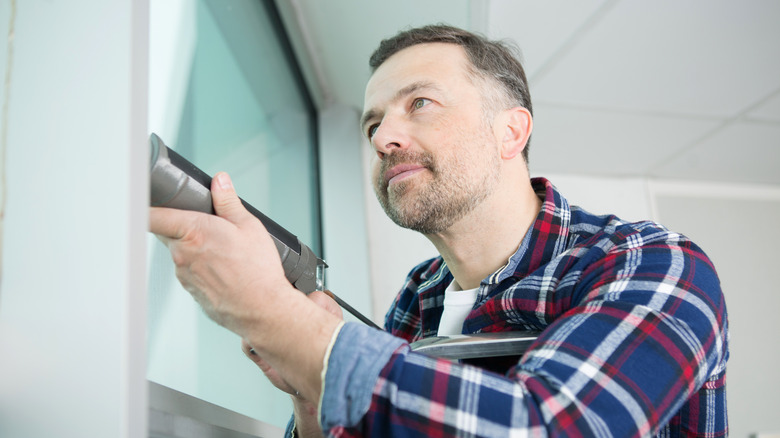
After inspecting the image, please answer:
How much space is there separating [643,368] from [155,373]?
1.88 feet

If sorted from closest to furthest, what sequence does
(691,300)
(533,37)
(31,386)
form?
(31,386), (691,300), (533,37)

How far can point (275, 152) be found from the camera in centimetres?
→ 156

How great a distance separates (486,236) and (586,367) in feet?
1.64

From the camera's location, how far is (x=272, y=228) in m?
0.67

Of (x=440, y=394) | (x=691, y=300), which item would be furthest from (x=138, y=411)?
(x=691, y=300)

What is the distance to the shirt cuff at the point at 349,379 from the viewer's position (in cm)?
48

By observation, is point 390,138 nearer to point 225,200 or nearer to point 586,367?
point 225,200

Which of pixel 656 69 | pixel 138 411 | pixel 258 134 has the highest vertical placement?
pixel 656 69

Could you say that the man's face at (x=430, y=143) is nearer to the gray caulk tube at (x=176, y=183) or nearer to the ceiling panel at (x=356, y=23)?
the gray caulk tube at (x=176, y=183)

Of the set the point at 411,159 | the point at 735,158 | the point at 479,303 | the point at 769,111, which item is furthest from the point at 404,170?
the point at 735,158

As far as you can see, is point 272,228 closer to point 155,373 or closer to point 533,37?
point 155,373

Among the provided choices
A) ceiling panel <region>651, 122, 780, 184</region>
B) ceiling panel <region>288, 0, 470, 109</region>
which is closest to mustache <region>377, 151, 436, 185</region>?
ceiling panel <region>288, 0, 470, 109</region>

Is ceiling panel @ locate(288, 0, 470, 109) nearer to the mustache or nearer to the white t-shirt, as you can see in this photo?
the mustache

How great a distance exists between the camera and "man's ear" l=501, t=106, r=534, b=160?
111cm
